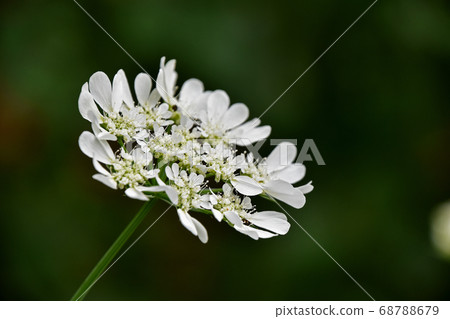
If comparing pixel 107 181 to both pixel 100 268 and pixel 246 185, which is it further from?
pixel 246 185

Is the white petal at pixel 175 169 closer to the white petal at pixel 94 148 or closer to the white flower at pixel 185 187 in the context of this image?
the white flower at pixel 185 187

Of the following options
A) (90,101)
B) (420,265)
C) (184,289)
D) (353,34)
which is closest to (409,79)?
(353,34)

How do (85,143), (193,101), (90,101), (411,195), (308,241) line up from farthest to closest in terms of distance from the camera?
(411,195)
(308,241)
(193,101)
(90,101)
(85,143)

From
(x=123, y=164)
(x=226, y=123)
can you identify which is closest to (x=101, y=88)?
(x=123, y=164)

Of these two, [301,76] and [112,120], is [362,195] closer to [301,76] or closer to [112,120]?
[301,76]

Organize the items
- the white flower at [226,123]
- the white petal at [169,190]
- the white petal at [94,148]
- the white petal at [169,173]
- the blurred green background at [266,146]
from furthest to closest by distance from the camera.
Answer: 1. the blurred green background at [266,146]
2. the white flower at [226,123]
3. the white petal at [169,173]
4. the white petal at [94,148]
5. the white petal at [169,190]

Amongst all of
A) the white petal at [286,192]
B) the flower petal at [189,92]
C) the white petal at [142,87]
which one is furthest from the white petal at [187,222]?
the flower petal at [189,92]
